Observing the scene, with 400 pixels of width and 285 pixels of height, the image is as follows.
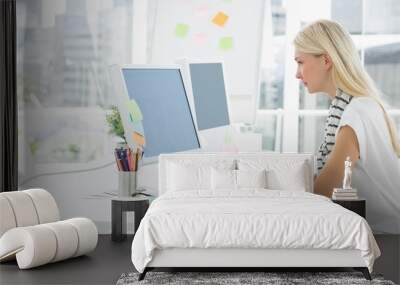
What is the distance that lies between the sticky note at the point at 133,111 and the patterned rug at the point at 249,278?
2233 millimetres

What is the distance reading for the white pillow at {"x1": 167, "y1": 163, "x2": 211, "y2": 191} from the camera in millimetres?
6676

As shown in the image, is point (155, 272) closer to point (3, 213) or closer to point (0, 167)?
point (3, 213)

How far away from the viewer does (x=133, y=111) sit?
7422 millimetres

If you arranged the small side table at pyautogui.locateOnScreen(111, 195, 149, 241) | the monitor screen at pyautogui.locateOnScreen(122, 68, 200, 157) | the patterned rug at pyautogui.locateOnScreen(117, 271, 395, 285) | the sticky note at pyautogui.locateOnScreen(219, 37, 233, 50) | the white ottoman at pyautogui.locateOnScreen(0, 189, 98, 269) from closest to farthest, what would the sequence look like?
the patterned rug at pyautogui.locateOnScreen(117, 271, 395, 285) < the white ottoman at pyautogui.locateOnScreen(0, 189, 98, 269) < the small side table at pyautogui.locateOnScreen(111, 195, 149, 241) < the monitor screen at pyautogui.locateOnScreen(122, 68, 200, 157) < the sticky note at pyautogui.locateOnScreen(219, 37, 233, 50)

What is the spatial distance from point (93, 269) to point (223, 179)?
1479mm

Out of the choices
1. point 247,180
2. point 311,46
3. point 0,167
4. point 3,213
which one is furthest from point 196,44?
point 3,213

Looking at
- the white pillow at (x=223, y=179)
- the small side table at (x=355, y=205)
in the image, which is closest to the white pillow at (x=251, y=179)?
the white pillow at (x=223, y=179)

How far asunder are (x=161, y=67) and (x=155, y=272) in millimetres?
2517

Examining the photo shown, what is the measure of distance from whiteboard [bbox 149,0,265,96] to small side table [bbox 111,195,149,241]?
1.41 metres

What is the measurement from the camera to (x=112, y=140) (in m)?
7.57

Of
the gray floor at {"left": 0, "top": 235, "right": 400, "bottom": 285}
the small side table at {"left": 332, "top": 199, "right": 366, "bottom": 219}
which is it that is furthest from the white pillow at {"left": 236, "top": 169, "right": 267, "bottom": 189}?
the gray floor at {"left": 0, "top": 235, "right": 400, "bottom": 285}

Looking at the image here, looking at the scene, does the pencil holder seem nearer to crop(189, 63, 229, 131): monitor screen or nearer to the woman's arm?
crop(189, 63, 229, 131): monitor screen

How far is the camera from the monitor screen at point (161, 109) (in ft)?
24.2

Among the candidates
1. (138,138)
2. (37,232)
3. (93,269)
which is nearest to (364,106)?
(138,138)
